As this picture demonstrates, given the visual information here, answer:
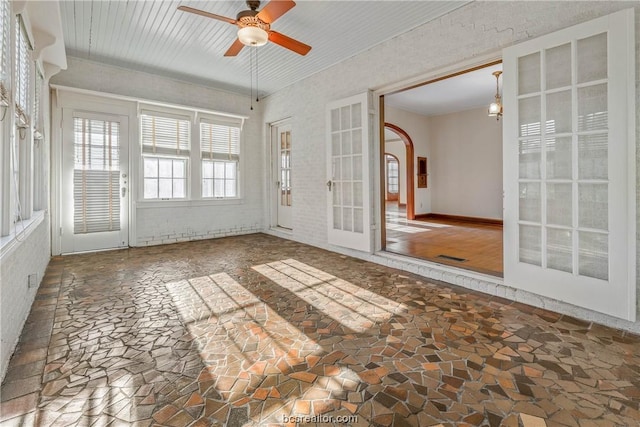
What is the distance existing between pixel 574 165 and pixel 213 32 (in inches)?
167

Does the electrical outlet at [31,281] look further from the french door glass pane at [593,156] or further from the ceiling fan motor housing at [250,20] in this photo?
the french door glass pane at [593,156]

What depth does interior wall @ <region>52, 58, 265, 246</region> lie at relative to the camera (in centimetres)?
507

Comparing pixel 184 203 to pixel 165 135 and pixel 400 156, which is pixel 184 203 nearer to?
pixel 165 135

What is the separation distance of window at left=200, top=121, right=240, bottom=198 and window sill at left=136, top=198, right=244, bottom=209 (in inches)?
4.8

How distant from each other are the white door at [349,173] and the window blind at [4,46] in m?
3.60

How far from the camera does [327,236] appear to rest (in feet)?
16.9

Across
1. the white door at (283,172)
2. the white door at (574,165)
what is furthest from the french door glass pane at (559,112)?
the white door at (283,172)

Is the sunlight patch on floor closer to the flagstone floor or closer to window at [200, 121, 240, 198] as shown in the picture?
the flagstone floor

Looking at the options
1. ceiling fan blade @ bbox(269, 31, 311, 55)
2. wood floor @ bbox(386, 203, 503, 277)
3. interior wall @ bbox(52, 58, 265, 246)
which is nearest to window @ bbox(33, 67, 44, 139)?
interior wall @ bbox(52, 58, 265, 246)

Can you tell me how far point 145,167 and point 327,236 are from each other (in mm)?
3532

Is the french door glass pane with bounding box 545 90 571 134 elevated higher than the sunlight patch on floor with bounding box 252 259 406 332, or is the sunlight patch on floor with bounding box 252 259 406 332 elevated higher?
the french door glass pane with bounding box 545 90 571 134

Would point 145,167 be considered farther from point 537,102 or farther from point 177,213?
point 537,102

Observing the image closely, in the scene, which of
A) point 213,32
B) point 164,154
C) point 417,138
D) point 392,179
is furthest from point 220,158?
point 392,179

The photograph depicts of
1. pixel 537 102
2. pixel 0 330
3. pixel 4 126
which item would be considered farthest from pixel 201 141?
pixel 537 102
